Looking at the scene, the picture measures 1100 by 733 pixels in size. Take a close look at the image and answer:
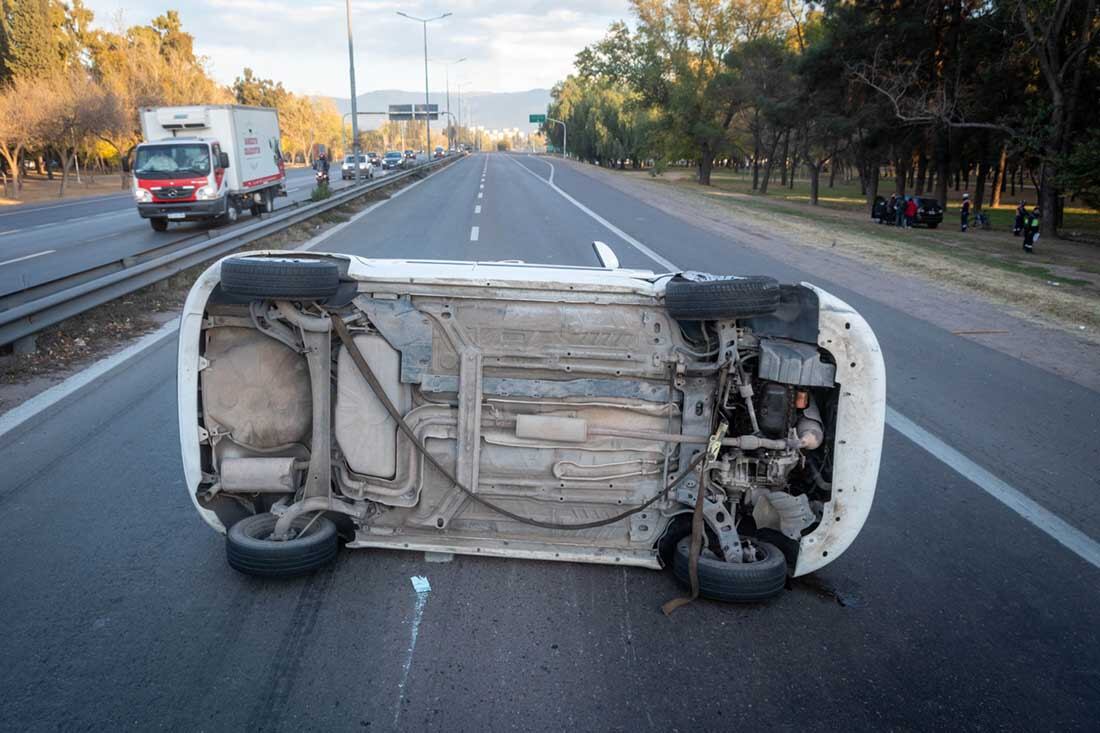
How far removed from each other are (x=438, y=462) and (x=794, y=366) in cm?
187

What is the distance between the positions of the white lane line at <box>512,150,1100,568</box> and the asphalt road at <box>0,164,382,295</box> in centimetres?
1019

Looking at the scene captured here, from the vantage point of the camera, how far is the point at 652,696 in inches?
124

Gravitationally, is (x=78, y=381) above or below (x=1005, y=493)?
above

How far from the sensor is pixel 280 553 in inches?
149

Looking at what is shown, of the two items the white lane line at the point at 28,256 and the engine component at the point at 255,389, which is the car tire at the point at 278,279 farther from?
the white lane line at the point at 28,256

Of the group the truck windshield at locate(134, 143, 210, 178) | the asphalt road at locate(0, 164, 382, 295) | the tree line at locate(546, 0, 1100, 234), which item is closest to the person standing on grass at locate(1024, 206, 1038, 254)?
the tree line at locate(546, 0, 1100, 234)

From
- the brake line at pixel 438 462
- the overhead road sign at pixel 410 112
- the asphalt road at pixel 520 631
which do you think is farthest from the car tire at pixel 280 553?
the overhead road sign at pixel 410 112

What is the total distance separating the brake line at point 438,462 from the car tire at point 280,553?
2.15 feet

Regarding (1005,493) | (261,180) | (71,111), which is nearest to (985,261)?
(1005,493)

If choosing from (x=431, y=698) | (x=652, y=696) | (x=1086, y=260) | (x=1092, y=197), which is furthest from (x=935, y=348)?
(x=1092, y=197)

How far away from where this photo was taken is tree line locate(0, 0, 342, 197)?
3969cm

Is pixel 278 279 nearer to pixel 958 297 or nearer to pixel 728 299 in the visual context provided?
pixel 728 299

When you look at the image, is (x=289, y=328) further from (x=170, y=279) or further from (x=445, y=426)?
(x=170, y=279)

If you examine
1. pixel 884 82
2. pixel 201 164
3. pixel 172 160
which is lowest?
pixel 201 164
